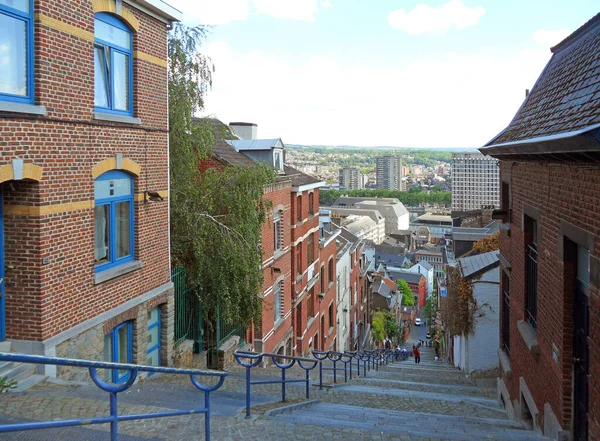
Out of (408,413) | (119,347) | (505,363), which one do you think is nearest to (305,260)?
(505,363)

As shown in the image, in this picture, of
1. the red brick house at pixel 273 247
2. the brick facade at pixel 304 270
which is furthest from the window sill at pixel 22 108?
the brick facade at pixel 304 270

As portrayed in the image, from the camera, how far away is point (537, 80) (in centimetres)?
1145

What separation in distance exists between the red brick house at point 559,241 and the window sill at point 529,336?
0.02 meters

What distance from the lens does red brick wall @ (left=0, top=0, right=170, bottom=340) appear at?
834 cm

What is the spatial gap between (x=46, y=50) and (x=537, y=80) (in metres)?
9.10

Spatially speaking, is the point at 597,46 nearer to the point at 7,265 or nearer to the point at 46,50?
the point at 46,50

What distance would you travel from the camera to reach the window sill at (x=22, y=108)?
7.65 metres

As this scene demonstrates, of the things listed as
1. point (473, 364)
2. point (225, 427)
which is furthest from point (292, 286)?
point (225, 427)

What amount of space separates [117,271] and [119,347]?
159 centimetres

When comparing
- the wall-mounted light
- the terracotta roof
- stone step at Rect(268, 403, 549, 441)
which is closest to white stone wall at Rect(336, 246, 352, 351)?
the terracotta roof

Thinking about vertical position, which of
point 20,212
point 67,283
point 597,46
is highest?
point 597,46

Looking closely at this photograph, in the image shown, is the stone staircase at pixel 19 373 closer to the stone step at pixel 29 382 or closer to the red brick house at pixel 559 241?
the stone step at pixel 29 382

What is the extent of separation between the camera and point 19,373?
8.13 metres

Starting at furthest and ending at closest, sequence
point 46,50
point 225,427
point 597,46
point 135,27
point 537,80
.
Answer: point 537,80
point 135,27
point 46,50
point 597,46
point 225,427
